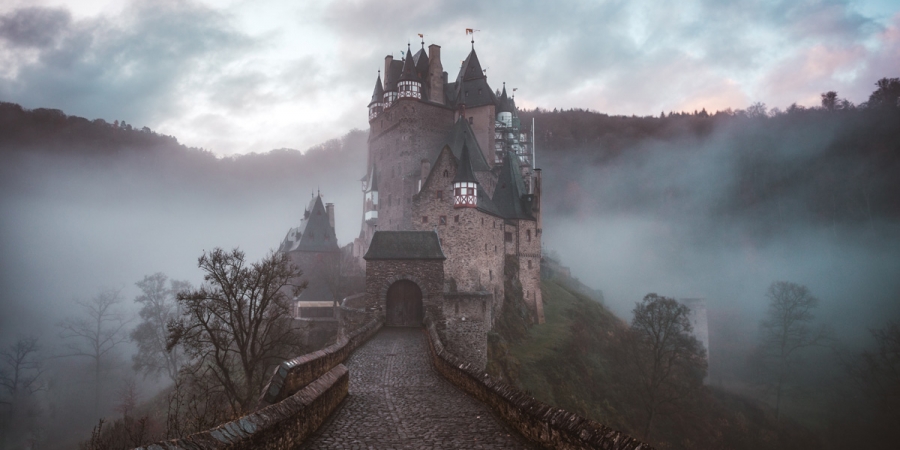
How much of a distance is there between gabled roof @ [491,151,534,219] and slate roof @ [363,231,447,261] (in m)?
16.5

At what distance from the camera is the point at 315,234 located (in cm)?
5631

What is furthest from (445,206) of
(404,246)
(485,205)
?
(404,246)

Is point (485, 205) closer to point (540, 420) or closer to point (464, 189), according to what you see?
point (464, 189)

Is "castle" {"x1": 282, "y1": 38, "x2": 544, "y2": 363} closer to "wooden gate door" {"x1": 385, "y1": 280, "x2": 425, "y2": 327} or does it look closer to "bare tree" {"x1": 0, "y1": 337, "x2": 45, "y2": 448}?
"wooden gate door" {"x1": 385, "y1": 280, "x2": 425, "y2": 327}

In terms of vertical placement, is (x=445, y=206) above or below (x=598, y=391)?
above

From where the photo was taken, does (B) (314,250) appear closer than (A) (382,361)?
No

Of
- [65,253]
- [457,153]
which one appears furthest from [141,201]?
[457,153]

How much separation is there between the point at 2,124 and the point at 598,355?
101936mm

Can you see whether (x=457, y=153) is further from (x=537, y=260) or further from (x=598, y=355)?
(x=598, y=355)

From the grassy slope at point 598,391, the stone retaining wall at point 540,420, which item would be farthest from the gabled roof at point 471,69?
the stone retaining wall at point 540,420

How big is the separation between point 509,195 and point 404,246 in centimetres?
1887

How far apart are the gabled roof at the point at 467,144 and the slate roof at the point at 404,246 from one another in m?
19.7

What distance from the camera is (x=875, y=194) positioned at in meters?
85.4

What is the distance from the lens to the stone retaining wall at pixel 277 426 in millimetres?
5277
